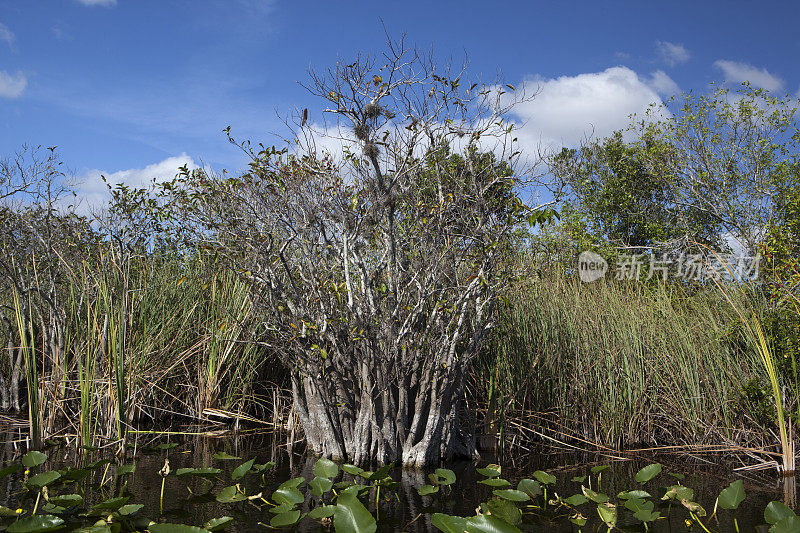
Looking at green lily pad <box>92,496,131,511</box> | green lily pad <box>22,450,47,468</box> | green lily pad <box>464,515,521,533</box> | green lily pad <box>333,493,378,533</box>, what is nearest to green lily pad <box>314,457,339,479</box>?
green lily pad <box>333,493,378,533</box>

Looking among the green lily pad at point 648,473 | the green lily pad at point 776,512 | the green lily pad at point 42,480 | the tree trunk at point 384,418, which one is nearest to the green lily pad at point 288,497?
the tree trunk at point 384,418

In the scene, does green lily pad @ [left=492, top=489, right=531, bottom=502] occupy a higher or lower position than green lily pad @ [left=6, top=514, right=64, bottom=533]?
lower

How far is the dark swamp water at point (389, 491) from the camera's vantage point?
3.15 m

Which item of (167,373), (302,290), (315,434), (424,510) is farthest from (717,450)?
(167,373)

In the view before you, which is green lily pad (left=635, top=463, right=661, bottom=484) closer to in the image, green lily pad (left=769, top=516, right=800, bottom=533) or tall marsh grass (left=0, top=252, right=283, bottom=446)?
green lily pad (left=769, top=516, right=800, bottom=533)

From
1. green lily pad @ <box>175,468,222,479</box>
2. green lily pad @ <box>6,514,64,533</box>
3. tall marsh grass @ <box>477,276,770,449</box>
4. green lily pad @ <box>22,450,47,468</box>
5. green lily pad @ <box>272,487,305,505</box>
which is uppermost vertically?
tall marsh grass @ <box>477,276,770,449</box>

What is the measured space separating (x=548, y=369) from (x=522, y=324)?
1.56 ft

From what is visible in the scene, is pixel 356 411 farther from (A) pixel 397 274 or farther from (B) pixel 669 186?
(B) pixel 669 186

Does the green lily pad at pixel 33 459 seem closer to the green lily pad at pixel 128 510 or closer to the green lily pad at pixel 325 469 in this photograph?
the green lily pad at pixel 128 510

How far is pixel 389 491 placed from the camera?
364cm

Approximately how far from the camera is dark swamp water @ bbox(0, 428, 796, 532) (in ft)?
10.3

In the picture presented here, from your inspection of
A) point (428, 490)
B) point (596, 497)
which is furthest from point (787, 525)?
point (428, 490)

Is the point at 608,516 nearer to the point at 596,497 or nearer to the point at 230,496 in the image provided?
the point at 596,497

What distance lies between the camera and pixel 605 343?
17.6ft
